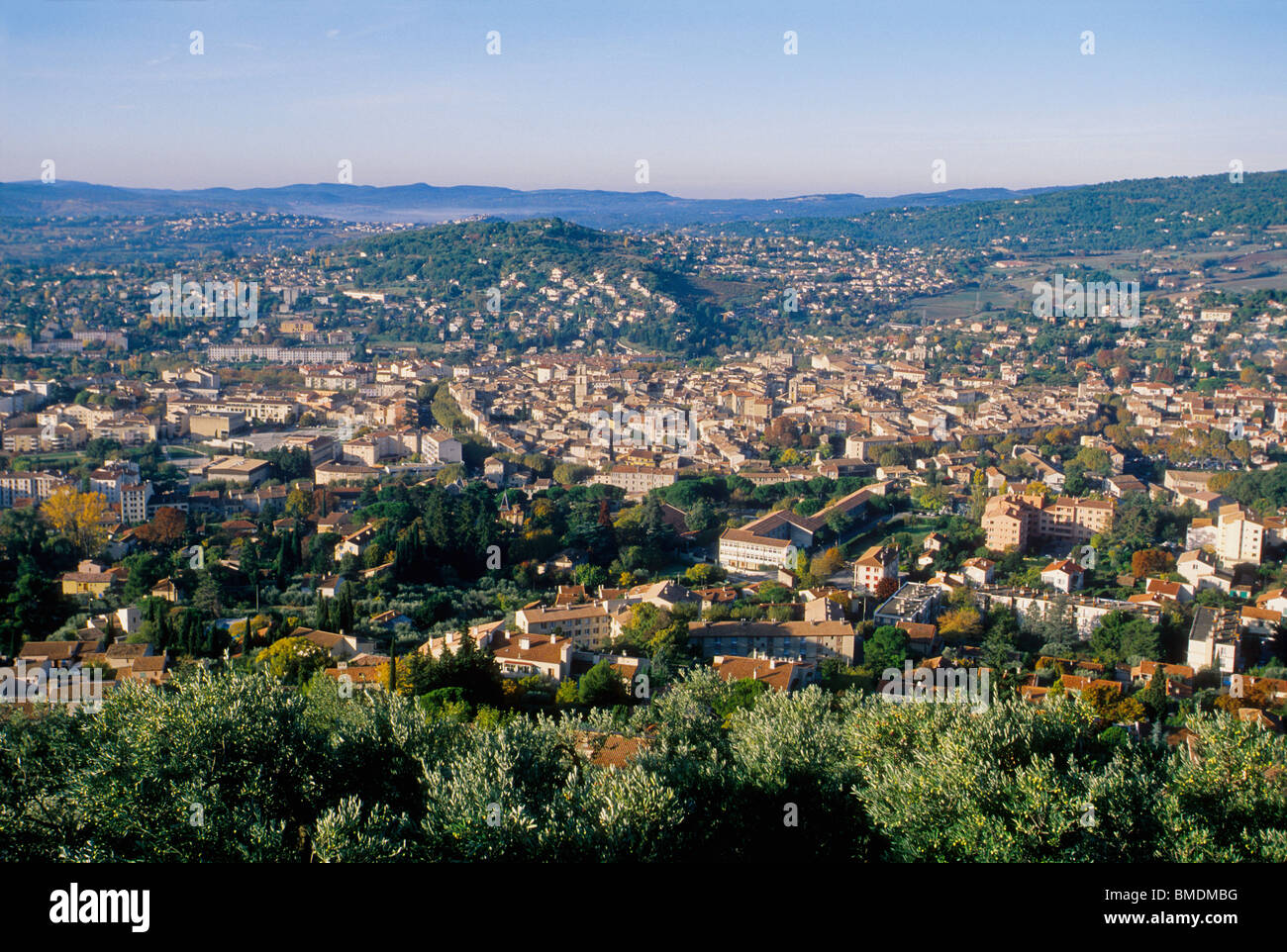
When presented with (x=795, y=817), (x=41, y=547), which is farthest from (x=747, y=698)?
(x=41, y=547)

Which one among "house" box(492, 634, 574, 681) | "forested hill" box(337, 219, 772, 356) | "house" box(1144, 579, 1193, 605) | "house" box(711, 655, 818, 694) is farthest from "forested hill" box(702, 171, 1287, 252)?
"house" box(492, 634, 574, 681)

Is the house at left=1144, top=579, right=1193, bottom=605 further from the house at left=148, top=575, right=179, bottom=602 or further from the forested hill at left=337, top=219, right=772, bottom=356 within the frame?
the forested hill at left=337, top=219, right=772, bottom=356

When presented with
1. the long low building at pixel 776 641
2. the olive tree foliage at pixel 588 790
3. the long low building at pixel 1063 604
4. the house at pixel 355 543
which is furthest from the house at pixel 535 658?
the long low building at pixel 1063 604

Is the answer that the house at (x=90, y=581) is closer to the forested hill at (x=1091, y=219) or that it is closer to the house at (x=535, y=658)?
the house at (x=535, y=658)

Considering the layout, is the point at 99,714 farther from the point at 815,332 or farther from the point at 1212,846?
the point at 815,332
